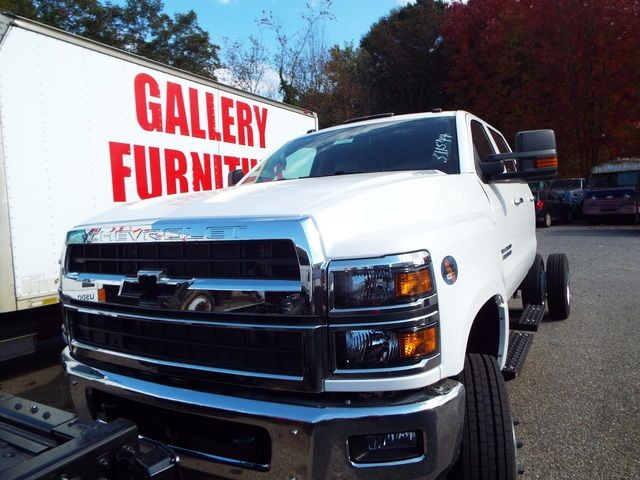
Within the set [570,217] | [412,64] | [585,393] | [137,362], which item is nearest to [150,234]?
[137,362]

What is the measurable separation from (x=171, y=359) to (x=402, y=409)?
928 millimetres

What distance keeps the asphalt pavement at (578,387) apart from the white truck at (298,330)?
3.41ft

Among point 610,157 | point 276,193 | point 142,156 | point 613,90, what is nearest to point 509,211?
point 276,193

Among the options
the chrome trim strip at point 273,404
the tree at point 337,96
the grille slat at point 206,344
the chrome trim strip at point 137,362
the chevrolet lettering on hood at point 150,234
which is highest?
the tree at point 337,96

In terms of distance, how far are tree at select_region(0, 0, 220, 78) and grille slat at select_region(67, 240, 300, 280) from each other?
2360 cm

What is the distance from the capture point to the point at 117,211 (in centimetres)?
240

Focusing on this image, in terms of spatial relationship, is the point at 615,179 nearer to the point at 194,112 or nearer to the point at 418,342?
the point at 194,112

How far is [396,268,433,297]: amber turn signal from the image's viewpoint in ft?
5.47

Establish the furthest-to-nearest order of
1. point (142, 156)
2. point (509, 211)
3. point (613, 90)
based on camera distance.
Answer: point (613, 90) → point (142, 156) → point (509, 211)

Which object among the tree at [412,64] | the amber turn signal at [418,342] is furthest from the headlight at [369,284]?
the tree at [412,64]

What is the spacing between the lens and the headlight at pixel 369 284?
5.43 feet

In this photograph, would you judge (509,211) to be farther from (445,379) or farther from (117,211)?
(117,211)

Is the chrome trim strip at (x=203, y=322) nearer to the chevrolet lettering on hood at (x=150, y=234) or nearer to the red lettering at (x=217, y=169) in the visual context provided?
the chevrolet lettering on hood at (x=150, y=234)

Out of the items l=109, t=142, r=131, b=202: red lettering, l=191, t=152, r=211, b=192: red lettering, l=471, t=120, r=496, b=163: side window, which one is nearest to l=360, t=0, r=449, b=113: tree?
l=191, t=152, r=211, b=192: red lettering
